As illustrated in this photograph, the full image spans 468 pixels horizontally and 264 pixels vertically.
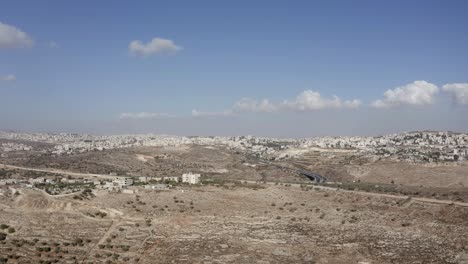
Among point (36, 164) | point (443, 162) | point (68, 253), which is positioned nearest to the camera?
point (68, 253)

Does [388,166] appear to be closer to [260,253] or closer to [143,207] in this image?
[143,207]

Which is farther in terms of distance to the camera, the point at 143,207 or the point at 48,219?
the point at 143,207

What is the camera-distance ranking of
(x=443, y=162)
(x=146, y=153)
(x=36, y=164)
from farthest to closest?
(x=146, y=153) → (x=36, y=164) → (x=443, y=162)

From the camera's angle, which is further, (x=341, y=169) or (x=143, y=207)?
(x=341, y=169)

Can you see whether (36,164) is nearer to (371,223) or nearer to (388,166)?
(388,166)

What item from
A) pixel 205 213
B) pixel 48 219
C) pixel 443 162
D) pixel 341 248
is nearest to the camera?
pixel 341 248

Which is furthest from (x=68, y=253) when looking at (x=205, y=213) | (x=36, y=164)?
(x=36, y=164)

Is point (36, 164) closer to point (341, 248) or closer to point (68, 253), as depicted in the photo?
point (68, 253)

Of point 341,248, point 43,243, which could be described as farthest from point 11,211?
point 341,248

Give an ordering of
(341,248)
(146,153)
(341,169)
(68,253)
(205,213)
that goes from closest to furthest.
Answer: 1. (68,253)
2. (341,248)
3. (205,213)
4. (341,169)
5. (146,153)
